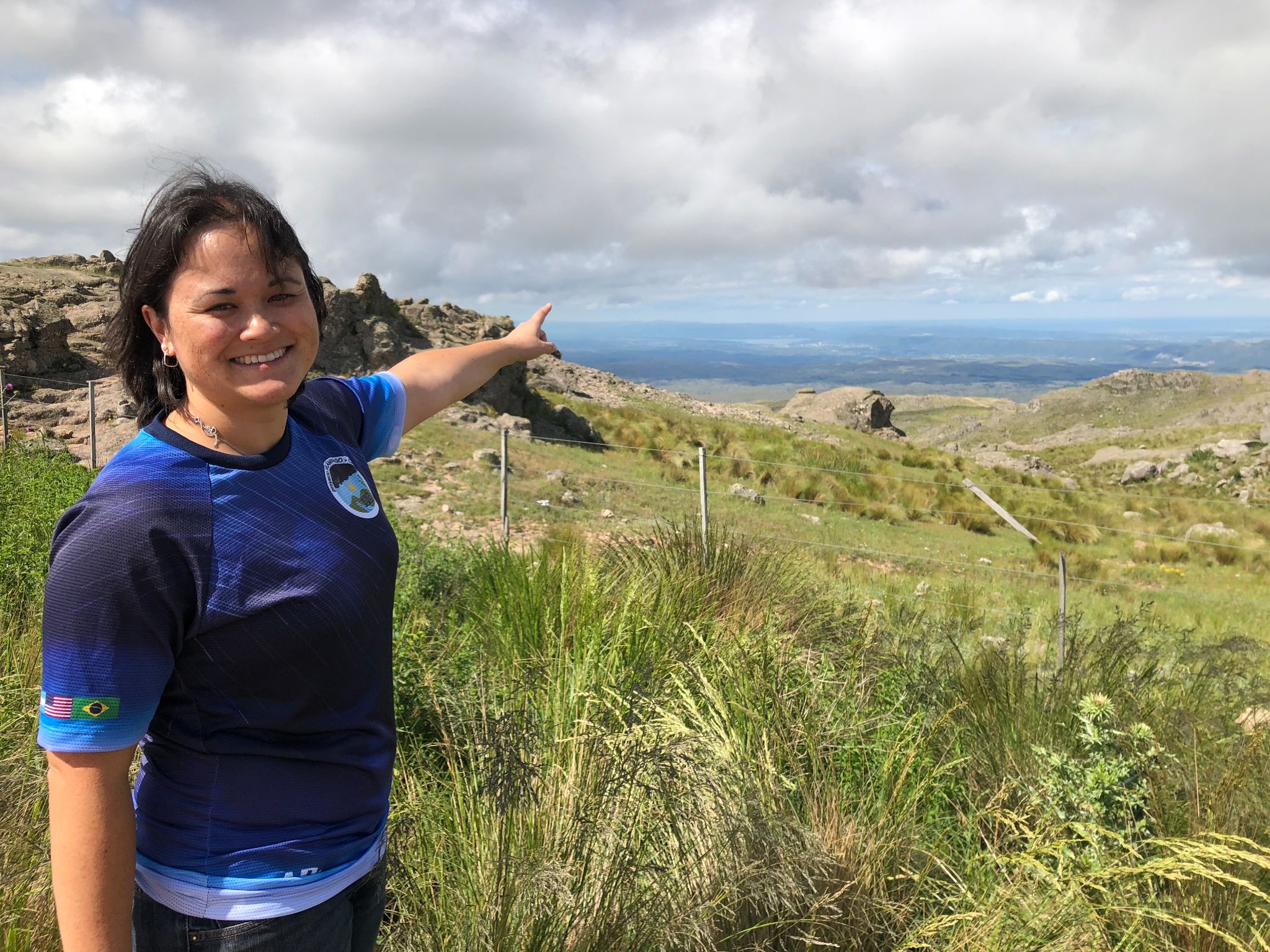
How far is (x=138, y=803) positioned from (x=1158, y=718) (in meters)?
3.45

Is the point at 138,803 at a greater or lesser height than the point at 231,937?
greater

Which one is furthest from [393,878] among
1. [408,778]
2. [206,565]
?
[206,565]

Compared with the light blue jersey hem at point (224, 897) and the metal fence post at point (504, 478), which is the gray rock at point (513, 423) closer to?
the metal fence post at point (504, 478)

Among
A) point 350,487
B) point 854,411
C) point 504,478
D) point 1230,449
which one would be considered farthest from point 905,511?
point 854,411

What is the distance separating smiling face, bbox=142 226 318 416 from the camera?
1394 millimetres

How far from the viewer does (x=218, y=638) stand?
4.25 feet

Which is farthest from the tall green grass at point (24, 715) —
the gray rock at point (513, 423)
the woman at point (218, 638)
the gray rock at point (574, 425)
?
the gray rock at point (574, 425)

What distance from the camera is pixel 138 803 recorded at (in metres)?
1.39

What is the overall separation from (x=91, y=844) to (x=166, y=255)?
91 centimetres

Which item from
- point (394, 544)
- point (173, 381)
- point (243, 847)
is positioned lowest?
point (243, 847)

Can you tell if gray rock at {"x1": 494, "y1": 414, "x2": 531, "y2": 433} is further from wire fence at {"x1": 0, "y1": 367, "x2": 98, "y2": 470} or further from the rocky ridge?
wire fence at {"x1": 0, "y1": 367, "x2": 98, "y2": 470}

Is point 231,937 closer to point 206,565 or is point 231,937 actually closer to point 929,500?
point 206,565

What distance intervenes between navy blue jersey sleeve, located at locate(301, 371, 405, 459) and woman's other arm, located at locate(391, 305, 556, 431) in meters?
0.06

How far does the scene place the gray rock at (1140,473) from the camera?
97.8 feet
